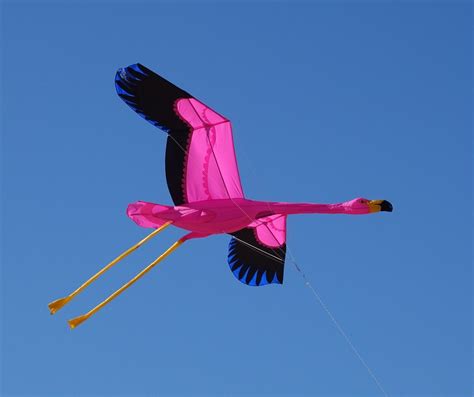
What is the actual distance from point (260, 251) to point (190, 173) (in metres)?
2.25

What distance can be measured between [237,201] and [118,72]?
119 inches

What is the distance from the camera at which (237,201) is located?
19.6 meters

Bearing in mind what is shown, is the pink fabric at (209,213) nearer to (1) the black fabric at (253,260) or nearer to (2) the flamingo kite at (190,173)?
(2) the flamingo kite at (190,173)

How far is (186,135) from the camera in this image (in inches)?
814

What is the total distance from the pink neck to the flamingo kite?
2 centimetres

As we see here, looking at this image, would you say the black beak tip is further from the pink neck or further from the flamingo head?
the pink neck

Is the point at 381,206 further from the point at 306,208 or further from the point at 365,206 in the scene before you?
the point at 306,208

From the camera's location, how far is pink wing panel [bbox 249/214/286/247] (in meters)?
21.4

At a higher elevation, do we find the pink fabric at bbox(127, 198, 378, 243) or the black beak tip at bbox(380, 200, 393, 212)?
the black beak tip at bbox(380, 200, 393, 212)

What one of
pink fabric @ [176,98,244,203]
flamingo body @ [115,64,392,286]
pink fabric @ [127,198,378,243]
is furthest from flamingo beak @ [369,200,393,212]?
pink fabric @ [176,98,244,203]

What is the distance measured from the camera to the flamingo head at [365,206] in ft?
59.0

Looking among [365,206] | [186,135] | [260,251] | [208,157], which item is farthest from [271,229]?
[365,206]

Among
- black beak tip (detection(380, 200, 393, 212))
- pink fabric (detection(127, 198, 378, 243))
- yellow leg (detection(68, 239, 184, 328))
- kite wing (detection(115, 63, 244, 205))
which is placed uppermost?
kite wing (detection(115, 63, 244, 205))

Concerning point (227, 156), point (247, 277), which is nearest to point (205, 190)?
point (227, 156)
